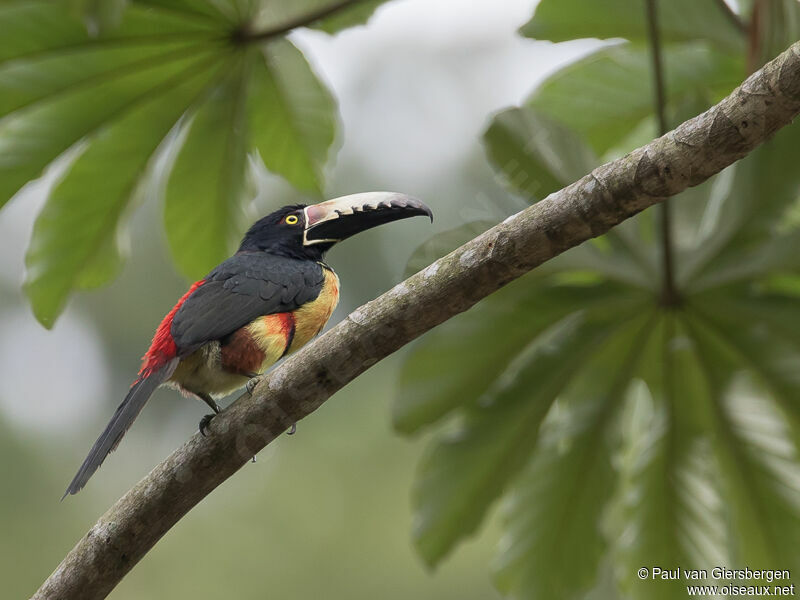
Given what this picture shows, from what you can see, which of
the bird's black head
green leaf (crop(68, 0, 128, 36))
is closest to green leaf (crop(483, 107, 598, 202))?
the bird's black head

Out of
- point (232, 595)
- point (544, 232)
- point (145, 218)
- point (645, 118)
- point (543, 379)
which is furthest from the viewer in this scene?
point (145, 218)

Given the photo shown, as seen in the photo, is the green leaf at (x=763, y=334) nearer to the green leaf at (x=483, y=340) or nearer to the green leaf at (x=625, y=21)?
the green leaf at (x=483, y=340)

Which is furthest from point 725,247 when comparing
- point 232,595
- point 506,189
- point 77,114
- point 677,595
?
point 232,595

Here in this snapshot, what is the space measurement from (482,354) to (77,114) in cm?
165

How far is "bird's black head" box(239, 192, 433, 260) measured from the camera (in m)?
3.39

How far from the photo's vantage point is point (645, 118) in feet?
12.9

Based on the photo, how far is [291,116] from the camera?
3.75m

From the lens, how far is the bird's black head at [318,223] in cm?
339

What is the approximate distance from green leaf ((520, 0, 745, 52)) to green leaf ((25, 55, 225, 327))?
1212 millimetres

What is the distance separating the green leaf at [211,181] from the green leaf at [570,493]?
135 cm

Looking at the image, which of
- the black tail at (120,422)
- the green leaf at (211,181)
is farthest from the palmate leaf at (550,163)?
the black tail at (120,422)

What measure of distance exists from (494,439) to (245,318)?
3.15ft

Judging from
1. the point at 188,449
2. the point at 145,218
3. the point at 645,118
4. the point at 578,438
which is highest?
the point at 145,218

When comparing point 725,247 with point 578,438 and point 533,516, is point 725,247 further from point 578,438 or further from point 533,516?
point 533,516
